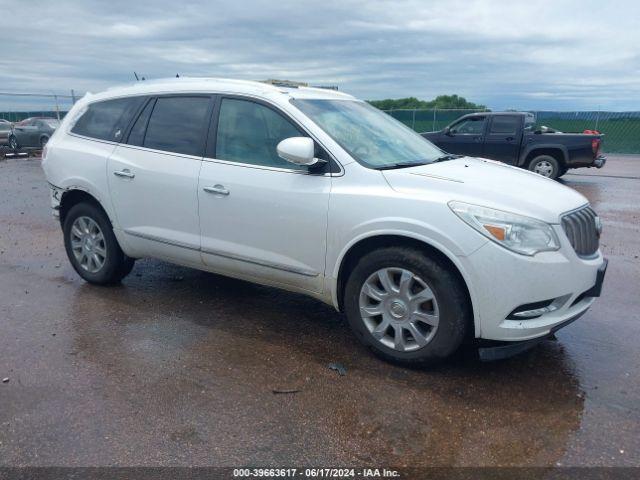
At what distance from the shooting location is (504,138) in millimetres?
14094

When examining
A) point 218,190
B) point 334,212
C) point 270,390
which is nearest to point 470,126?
point 218,190

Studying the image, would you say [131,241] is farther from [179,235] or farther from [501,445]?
[501,445]

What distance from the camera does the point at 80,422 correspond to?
309cm

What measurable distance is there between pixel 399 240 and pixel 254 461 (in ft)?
5.32

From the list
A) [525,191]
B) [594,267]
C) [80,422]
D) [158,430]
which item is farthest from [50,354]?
[594,267]

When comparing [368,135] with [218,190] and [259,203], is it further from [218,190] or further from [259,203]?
[218,190]

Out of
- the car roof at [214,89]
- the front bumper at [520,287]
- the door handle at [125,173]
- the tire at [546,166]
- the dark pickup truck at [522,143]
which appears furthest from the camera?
the tire at [546,166]

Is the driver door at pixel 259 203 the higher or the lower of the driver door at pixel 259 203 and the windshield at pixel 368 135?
the lower

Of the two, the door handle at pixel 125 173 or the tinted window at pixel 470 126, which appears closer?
the door handle at pixel 125 173

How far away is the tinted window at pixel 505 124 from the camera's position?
14078mm

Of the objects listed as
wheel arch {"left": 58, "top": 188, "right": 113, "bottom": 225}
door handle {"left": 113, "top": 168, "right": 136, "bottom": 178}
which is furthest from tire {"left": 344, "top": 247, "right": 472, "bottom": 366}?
wheel arch {"left": 58, "top": 188, "right": 113, "bottom": 225}

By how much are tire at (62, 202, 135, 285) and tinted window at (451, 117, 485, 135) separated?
36.8 ft

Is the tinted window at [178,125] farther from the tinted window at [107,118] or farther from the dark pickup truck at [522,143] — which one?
the dark pickup truck at [522,143]

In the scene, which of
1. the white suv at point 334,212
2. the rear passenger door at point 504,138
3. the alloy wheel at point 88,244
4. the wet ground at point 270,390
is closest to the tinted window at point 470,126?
the rear passenger door at point 504,138
